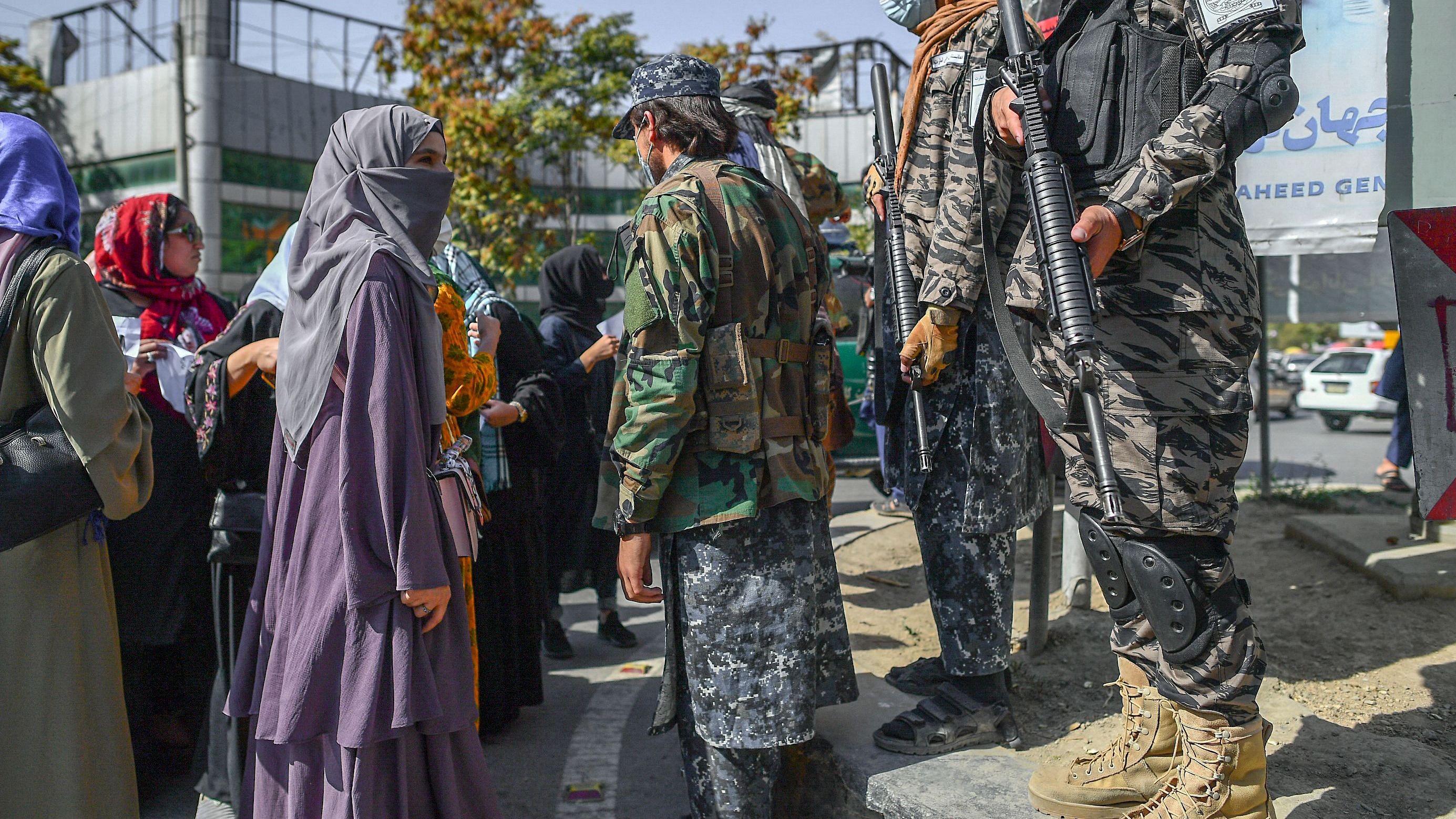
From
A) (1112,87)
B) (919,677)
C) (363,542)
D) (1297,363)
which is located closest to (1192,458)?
(1112,87)

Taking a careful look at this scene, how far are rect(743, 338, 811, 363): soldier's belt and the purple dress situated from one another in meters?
0.82

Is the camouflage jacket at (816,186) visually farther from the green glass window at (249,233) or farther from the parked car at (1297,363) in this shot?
the parked car at (1297,363)

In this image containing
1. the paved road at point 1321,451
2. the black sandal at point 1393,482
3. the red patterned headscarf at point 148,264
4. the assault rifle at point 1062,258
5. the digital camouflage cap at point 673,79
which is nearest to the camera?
the assault rifle at point 1062,258

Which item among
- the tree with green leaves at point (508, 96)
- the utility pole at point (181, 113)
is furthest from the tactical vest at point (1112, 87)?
the utility pole at point (181, 113)

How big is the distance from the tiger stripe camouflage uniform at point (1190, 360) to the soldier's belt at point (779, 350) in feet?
2.42

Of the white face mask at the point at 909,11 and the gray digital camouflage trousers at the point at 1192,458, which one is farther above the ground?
the white face mask at the point at 909,11

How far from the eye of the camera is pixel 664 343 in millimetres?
2398

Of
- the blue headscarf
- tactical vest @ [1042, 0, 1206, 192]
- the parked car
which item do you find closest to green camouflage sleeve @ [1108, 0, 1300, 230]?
tactical vest @ [1042, 0, 1206, 192]

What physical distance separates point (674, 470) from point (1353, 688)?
Answer: 2.24m

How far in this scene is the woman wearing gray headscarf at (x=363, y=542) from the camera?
2.23 metres

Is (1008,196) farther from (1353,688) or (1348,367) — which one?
(1348,367)

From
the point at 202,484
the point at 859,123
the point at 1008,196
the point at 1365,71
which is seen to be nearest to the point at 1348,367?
the point at 859,123

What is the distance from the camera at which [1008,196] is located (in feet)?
9.02

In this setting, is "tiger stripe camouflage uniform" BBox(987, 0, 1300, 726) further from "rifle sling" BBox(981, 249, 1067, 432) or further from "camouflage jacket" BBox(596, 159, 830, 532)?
"camouflage jacket" BBox(596, 159, 830, 532)
